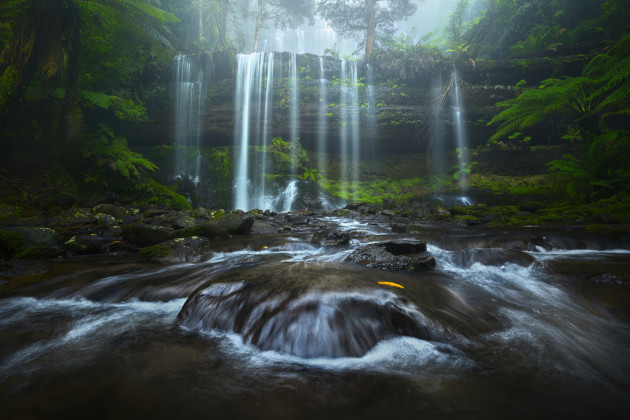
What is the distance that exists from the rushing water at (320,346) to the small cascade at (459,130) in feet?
37.6

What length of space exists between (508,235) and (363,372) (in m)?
4.58

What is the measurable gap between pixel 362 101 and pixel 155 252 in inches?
538

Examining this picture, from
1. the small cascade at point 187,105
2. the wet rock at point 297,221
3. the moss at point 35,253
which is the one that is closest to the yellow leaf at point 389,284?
the moss at point 35,253

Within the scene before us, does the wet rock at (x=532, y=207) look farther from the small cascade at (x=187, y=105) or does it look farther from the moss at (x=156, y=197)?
the small cascade at (x=187, y=105)

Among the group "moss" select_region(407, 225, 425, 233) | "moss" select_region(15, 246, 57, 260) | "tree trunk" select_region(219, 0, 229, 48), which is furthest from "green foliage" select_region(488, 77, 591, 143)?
"tree trunk" select_region(219, 0, 229, 48)

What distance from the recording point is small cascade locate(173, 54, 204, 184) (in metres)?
14.3

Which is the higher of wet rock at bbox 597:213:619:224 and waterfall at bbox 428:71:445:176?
waterfall at bbox 428:71:445:176

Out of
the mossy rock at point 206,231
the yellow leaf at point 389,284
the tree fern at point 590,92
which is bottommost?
the yellow leaf at point 389,284

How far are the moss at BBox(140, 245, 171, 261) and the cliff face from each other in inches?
469

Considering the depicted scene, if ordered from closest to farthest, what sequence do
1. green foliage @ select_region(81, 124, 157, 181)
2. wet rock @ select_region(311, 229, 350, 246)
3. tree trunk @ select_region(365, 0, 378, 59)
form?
wet rock @ select_region(311, 229, 350, 246)
green foliage @ select_region(81, 124, 157, 181)
tree trunk @ select_region(365, 0, 378, 59)

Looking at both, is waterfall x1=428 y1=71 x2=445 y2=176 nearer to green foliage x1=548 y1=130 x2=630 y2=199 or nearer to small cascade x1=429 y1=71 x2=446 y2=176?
small cascade x1=429 y1=71 x2=446 y2=176

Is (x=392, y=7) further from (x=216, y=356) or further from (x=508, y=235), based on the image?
(x=216, y=356)

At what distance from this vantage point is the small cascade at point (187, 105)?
47.1 feet

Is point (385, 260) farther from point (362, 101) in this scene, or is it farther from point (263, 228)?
point (362, 101)
